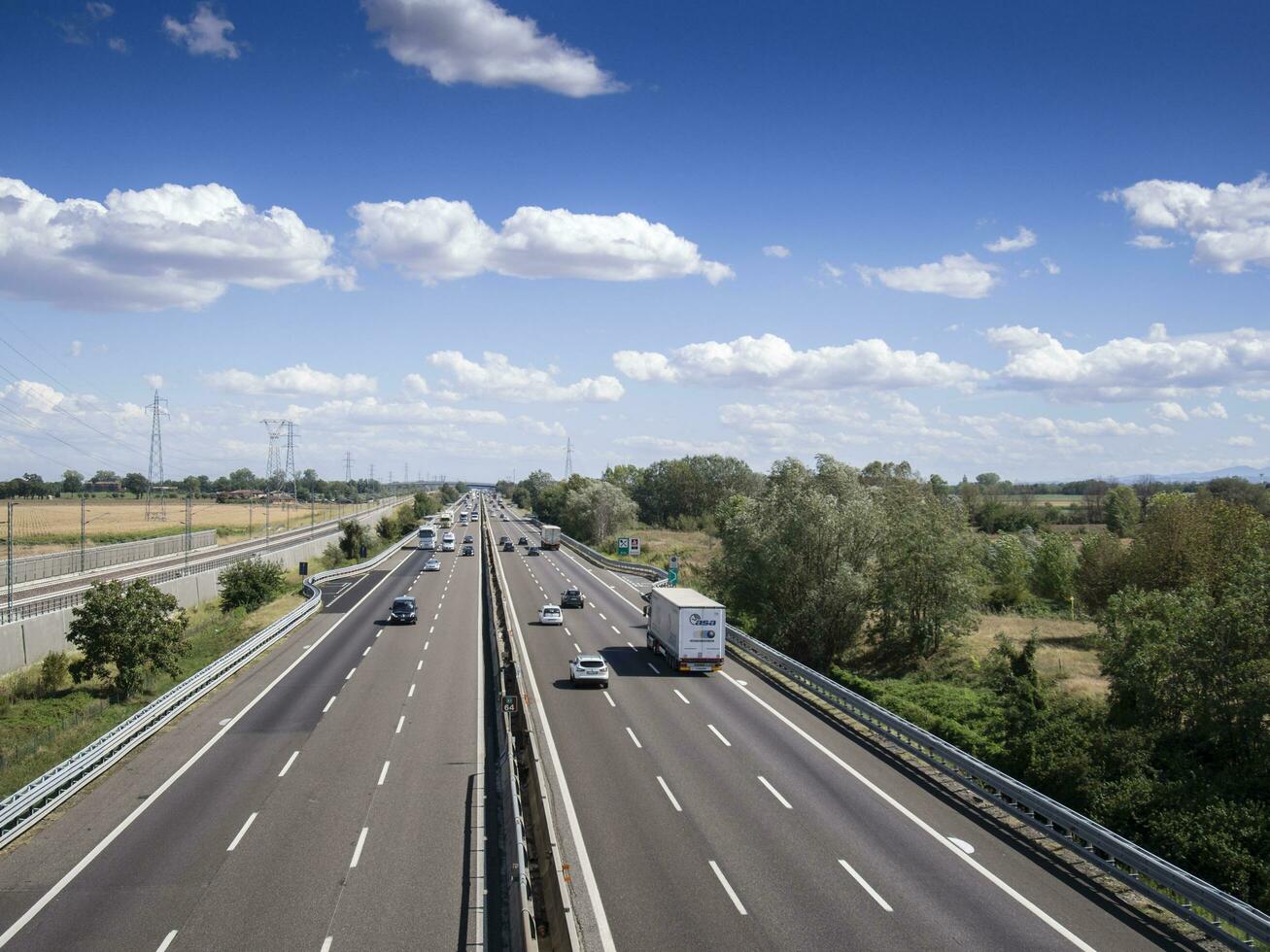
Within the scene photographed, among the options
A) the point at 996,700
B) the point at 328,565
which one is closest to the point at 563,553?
the point at 328,565

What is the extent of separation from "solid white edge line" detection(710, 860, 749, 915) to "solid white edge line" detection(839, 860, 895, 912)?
2674mm

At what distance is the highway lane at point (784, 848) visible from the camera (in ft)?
52.7

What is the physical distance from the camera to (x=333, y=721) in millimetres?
30578

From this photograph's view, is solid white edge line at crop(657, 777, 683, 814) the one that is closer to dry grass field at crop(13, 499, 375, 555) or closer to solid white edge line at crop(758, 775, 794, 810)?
solid white edge line at crop(758, 775, 794, 810)

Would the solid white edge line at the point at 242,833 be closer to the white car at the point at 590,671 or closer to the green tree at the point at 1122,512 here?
the white car at the point at 590,671

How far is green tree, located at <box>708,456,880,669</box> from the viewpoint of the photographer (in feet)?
166

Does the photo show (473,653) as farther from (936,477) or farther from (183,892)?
(936,477)

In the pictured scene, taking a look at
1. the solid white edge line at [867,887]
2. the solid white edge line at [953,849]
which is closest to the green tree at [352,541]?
the solid white edge line at [953,849]

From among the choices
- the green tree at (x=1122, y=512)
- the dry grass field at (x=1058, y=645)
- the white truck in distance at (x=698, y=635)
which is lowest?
the dry grass field at (x=1058, y=645)

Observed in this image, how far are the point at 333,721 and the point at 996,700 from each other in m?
26.0

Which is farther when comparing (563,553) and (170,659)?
(563,553)

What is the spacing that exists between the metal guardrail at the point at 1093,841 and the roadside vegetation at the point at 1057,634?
2741 millimetres

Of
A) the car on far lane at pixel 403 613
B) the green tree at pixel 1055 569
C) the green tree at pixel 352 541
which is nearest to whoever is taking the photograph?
the car on far lane at pixel 403 613

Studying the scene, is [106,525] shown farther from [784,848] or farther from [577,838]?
[784,848]
